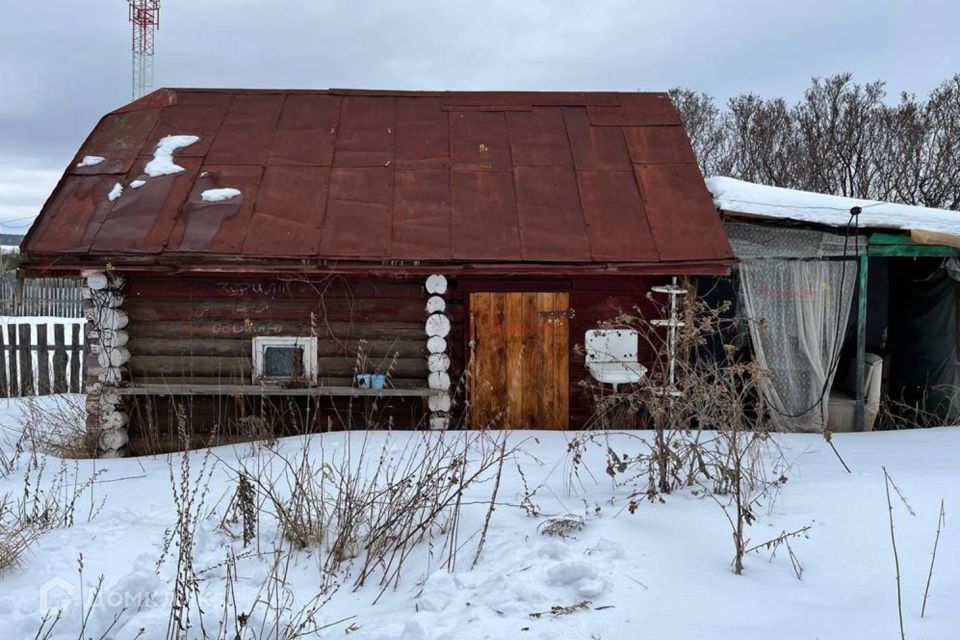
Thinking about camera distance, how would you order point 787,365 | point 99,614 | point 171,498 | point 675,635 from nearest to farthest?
point 675,635 < point 99,614 < point 171,498 < point 787,365

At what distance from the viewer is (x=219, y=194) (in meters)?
8.38

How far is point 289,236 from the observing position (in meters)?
7.86

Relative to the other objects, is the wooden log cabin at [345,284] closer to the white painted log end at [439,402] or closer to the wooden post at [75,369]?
the white painted log end at [439,402]

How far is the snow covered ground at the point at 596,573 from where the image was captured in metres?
3.27

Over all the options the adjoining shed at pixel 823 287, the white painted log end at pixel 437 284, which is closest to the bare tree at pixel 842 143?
the adjoining shed at pixel 823 287

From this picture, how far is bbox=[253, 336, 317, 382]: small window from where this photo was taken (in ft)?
26.0

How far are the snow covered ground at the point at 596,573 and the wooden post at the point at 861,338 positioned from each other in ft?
11.1

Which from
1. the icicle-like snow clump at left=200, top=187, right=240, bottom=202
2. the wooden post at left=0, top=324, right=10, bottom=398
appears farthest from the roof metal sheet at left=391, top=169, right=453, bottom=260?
the wooden post at left=0, top=324, right=10, bottom=398

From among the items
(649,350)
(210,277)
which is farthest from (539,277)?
(210,277)

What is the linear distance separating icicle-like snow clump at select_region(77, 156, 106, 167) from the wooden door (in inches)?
211

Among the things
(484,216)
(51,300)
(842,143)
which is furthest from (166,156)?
(842,143)

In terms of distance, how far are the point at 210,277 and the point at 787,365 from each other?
23.5 ft

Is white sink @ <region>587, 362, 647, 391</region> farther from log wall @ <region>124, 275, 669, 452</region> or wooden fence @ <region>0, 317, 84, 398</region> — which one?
wooden fence @ <region>0, 317, 84, 398</region>

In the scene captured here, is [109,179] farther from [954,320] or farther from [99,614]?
[954,320]
